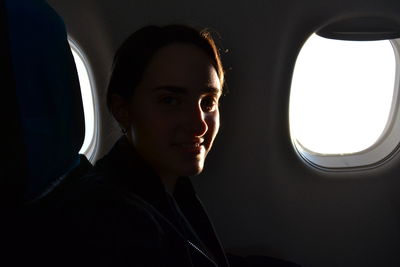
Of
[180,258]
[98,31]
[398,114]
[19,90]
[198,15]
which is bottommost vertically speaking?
[180,258]

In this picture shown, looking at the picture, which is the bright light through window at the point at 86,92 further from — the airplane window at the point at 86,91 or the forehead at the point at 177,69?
the forehead at the point at 177,69

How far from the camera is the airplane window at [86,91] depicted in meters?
1.41

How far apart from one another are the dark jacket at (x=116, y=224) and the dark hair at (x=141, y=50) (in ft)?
0.58

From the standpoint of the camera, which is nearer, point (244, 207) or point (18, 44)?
point (18, 44)

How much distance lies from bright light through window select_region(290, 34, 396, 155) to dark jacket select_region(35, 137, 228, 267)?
0.88 meters

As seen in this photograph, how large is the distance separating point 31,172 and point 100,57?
2.50ft

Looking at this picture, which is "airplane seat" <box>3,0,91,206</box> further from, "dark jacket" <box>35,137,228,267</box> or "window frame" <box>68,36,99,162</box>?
"window frame" <box>68,36,99,162</box>

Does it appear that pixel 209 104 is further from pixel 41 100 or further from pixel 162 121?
pixel 41 100

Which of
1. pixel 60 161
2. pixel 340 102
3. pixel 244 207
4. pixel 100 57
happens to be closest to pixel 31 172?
A: pixel 60 161

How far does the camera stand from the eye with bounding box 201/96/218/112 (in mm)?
1012

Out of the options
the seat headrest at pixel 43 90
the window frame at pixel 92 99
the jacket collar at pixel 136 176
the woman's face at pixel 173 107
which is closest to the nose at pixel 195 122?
the woman's face at pixel 173 107

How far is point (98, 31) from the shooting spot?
1.37 metres

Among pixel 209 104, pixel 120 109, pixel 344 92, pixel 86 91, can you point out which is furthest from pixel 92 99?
pixel 344 92

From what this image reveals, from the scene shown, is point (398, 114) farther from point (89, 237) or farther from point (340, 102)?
point (89, 237)
